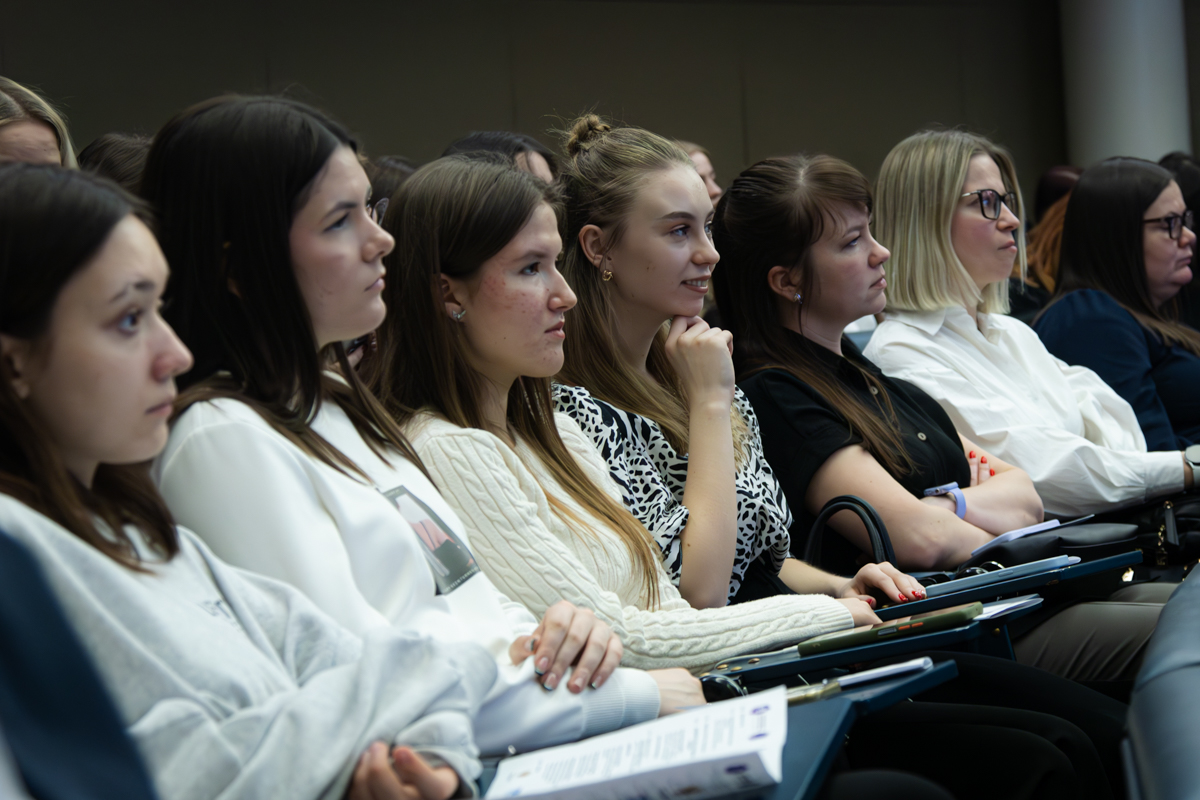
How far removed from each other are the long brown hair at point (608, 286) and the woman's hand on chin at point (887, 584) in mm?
348

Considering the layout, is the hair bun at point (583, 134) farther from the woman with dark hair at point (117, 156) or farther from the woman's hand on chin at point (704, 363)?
the woman with dark hair at point (117, 156)

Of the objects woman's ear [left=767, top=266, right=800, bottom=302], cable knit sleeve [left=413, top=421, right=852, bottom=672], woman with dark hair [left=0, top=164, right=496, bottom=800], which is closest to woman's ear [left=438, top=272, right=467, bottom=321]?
cable knit sleeve [left=413, top=421, right=852, bottom=672]

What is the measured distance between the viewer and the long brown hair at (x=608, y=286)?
232cm

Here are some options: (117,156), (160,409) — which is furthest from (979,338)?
(160,409)

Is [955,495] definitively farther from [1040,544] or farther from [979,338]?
[979,338]

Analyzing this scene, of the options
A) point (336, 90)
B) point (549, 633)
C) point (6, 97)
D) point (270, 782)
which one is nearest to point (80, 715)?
point (270, 782)

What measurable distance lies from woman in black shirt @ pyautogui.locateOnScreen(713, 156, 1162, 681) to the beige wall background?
2957 millimetres

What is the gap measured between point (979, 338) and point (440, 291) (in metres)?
1.85

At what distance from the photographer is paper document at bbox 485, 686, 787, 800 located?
38.3 inches

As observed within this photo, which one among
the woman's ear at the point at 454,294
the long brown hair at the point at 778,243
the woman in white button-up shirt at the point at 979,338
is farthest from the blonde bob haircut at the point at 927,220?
the woman's ear at the point at 454,294

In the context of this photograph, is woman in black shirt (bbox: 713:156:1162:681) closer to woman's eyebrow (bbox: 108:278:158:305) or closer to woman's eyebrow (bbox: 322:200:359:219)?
woman's eyebrow (bbox: 322:200:359:219)

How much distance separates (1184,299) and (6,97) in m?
3.89

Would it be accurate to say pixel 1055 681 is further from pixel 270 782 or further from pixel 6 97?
pixel 6 97

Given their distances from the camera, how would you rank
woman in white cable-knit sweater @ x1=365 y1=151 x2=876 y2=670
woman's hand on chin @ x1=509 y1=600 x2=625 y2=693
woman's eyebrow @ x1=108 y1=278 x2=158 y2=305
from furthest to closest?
woman in white cable-knit sweater @ x1=365 y1=151 x2=876 y2=670 < woman's hand on chin @ x1=509 y1=600 x2=625 y2=693 < woman's eyebrow @ x1=108 y1=278 x2=158 y2=305
